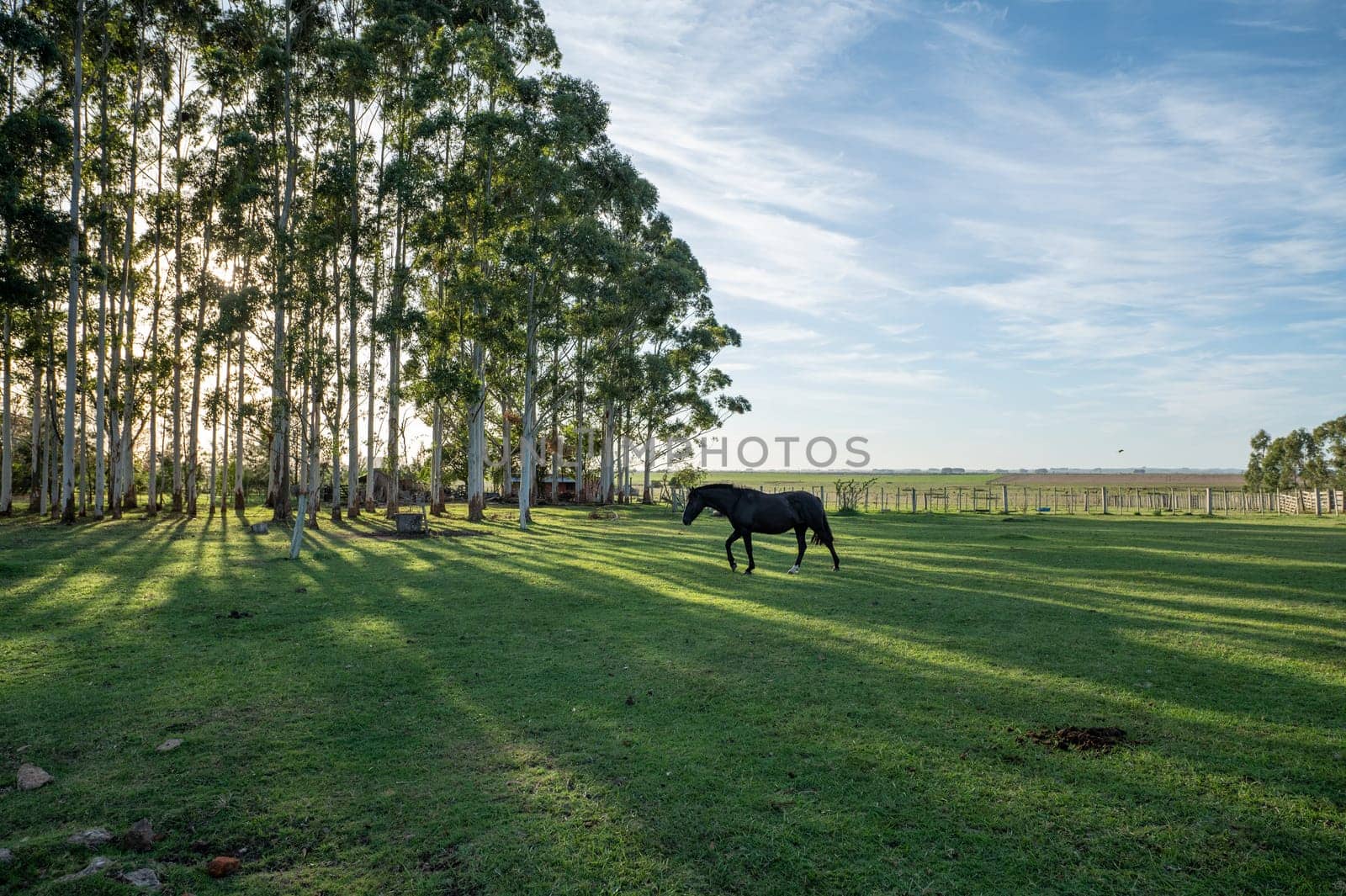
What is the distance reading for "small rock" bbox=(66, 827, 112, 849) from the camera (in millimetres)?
3566

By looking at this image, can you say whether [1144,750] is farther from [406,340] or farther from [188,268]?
[188,268]

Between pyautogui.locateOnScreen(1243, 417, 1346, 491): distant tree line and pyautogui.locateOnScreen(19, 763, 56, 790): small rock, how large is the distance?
72.9 meters

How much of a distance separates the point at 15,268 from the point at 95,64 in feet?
29.5

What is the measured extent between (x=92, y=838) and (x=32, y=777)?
3.72 feet

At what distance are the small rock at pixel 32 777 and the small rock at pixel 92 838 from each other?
913 mm

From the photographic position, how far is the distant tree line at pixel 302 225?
23234 millimetres

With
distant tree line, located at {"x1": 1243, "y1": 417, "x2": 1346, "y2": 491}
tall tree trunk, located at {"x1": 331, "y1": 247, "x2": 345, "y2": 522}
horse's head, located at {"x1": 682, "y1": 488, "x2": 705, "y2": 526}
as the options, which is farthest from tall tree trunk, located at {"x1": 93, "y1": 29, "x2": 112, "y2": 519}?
distant tree line, located at {"x1": 1243, "y1": 417, "x2": 1346, "y2": 491}

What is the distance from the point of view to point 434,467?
34062 millimetres

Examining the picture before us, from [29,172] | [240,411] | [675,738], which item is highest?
[29,172]

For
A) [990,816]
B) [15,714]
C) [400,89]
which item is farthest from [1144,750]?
[400,89]

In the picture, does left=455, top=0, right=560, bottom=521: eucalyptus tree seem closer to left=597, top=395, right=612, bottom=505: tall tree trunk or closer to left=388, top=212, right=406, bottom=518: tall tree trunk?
left=388, top=212, right=406, bottom=518: tall tree trunk

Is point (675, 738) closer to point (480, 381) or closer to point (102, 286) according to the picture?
point (480, 381)

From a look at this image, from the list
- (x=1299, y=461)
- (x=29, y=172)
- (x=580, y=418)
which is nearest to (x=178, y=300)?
(x=29, y=172)

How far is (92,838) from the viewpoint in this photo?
361 centimetres
